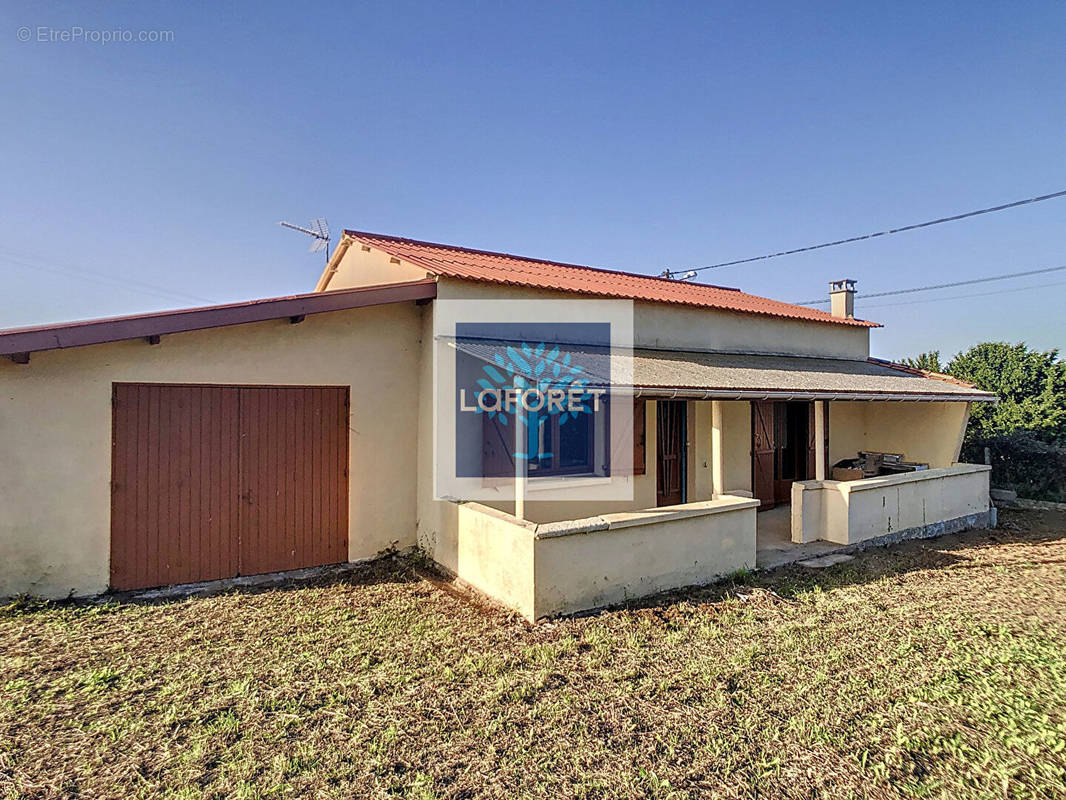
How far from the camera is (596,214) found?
60.7 feet

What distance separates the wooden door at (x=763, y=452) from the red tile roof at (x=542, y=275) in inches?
89.3

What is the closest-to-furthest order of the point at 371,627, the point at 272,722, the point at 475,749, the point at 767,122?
the point at 475,749
the point at 272,722
the point at 371,627
the point at 767,122

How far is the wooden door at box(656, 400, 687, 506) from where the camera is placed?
10375mm

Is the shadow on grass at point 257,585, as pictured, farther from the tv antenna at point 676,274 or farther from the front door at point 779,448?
the tv antenna at point 676,274

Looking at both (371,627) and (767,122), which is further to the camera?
(767,122)

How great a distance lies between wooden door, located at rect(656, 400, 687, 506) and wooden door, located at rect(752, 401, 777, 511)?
6.90 feet

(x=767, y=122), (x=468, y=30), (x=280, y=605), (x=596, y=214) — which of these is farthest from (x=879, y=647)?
(x=596, y=214)

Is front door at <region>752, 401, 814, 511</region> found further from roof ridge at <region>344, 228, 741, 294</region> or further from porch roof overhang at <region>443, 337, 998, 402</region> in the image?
roof ridge at <region>344, 228, 741, 294</region>

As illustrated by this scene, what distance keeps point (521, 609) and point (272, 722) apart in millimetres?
2851

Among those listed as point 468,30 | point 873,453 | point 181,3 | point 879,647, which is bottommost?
point 879,647

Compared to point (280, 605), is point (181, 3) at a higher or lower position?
higher

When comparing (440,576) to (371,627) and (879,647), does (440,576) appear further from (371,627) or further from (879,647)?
(879,647)

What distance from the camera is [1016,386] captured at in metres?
22.0

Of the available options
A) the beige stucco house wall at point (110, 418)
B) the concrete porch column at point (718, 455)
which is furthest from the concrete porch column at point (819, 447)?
the beige stucco house wall at point (110, 418)
